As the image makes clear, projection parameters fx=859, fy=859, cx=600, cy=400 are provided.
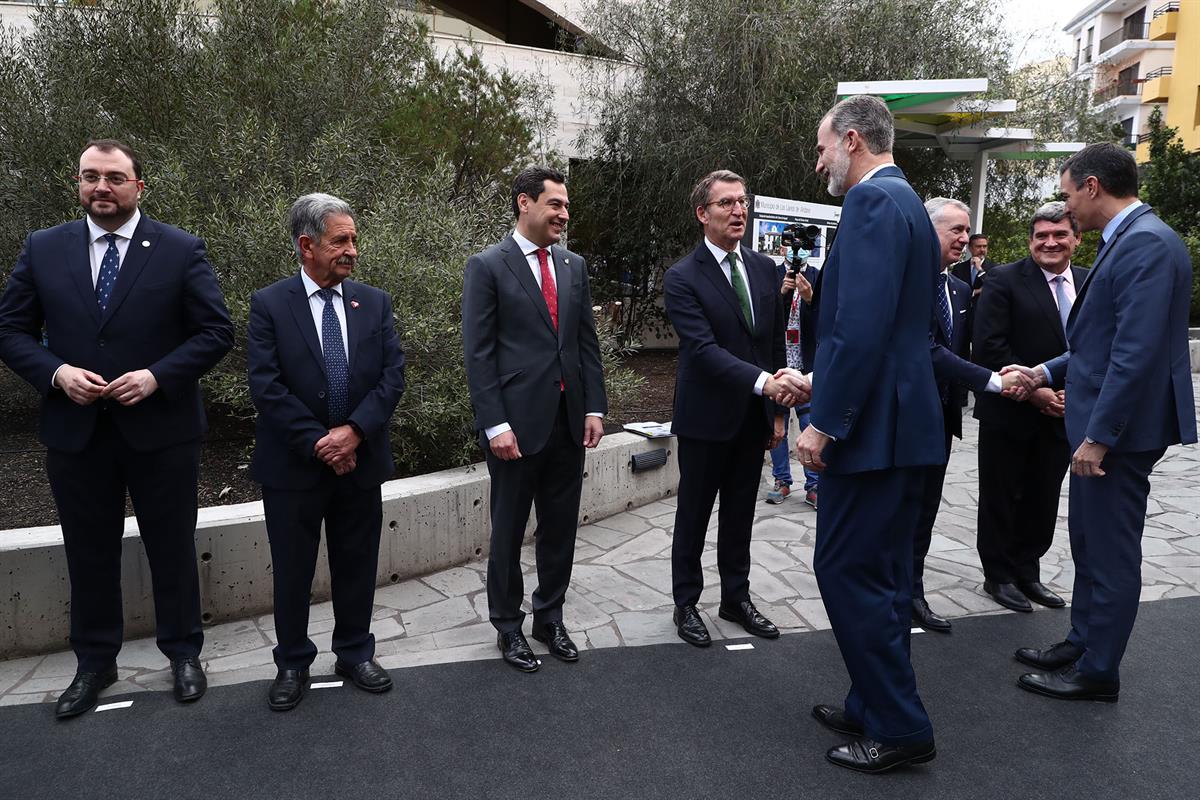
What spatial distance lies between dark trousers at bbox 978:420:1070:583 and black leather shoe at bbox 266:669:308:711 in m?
3.55

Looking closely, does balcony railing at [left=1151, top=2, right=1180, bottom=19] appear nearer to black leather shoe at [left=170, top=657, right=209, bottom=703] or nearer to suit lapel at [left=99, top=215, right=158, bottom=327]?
suit lapel at [left=99, top=215, right=158, bottom=327]

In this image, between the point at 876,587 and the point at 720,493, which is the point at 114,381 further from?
the point at 876,587

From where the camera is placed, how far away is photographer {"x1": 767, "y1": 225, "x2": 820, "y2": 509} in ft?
15.0

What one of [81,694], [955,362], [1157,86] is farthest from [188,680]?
[1157,86]

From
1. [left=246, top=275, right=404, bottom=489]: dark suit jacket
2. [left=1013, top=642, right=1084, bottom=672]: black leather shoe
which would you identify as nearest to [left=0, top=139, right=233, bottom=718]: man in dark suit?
[left=246, top=275, right=404, bottom=489]: dark suit jacket

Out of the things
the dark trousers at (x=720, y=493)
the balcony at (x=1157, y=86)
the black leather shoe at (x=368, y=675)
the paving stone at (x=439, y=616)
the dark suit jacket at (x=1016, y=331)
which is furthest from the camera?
the balcony at (x=1157, y=86)

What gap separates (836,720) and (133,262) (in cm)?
330

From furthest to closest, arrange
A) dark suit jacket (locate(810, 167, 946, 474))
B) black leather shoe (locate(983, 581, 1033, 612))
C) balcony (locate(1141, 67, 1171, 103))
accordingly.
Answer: balcony (locate(1141, 67, 1171, 103))
black leather shoe (locate(983, 581, 1033, 612))
dark suit jacket (locate(810, 167, 946, 474))

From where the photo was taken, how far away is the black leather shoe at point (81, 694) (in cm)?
334

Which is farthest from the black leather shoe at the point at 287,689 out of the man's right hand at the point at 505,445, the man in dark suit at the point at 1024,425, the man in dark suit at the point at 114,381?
the man in dark suit at the point at 1024,425

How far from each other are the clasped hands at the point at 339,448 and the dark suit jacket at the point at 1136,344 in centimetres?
293

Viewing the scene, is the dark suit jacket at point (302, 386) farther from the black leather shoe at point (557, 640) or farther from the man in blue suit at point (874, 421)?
the man in blue suit at point (874, 421)

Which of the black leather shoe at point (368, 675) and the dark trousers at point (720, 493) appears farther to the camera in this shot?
the dark trousers at point (720, 493)

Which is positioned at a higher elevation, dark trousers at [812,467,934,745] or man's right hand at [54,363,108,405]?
man's right hand at [54,363,108,405]
